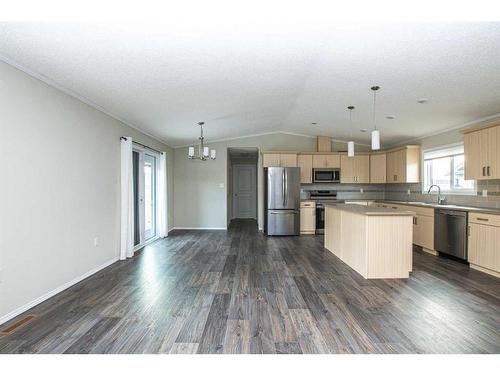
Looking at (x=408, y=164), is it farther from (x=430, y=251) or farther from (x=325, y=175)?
(x=430, y=251)

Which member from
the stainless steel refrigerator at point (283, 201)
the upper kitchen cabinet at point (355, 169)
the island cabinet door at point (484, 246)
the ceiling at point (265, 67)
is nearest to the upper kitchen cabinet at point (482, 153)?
the ceiling at point (265, 67)

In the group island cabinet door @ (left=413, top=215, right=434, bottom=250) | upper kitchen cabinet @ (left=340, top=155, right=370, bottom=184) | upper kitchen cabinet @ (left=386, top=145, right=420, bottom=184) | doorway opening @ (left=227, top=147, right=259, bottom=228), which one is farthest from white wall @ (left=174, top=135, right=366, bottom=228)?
island cabinet door @ (left=413, top=215, right=434, bottom=250)

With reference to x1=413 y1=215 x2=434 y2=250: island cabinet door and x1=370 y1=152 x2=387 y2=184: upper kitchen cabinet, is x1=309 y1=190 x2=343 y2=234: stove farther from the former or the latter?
x1=413 y1=215 x2=434 y2=250: island cabinet door

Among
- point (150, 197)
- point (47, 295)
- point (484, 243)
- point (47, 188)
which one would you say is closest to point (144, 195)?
point (150, 197)

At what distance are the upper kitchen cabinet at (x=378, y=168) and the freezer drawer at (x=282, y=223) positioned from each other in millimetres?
2376

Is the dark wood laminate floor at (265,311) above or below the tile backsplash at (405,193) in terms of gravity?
below

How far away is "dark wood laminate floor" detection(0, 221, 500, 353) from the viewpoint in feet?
6.77

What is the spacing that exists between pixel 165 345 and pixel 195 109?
11.5ft

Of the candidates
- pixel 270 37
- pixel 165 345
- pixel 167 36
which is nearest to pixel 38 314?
pixel 165 345

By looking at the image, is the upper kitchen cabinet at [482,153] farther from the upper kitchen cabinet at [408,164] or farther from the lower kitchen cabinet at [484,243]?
the upper kitchen cabinet at [408,164]

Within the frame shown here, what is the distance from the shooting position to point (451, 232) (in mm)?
4395

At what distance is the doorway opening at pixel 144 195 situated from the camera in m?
5.30

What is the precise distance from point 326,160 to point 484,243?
157 inches

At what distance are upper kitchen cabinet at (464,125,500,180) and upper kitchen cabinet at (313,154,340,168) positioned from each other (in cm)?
314
